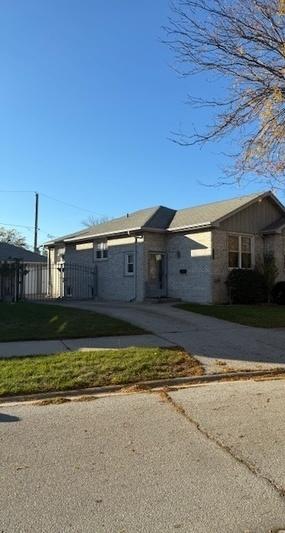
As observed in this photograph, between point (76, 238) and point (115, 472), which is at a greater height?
point (76, 238)

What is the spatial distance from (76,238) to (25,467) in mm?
25610

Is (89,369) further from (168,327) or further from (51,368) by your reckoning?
(168,327)

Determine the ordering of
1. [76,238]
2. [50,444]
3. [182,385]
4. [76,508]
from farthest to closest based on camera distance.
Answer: [76,238], [182,385], [50,444], [76,508]

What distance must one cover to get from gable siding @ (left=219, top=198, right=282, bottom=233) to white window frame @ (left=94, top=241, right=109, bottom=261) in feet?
22.6

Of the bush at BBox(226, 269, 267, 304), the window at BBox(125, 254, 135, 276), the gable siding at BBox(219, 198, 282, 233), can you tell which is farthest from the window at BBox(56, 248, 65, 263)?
the bush at BBox(226, 269, 267, 304)

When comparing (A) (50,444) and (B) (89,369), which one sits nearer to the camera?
(A) (50,444)

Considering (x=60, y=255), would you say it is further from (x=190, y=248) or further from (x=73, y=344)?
(x=73, y=344)

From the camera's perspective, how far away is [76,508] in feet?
13.8

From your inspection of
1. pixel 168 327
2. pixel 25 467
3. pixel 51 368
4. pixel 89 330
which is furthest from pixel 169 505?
pixel 168 327

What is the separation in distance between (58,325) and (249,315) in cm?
677

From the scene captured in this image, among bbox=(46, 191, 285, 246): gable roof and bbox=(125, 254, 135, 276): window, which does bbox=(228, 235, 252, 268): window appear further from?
bbox=(125, 254, 135, 276): window

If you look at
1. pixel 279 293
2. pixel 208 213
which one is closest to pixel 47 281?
pixel 208 213

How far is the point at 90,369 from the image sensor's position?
962 centimetres

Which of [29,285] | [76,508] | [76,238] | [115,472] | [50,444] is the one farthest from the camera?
[29,285]
